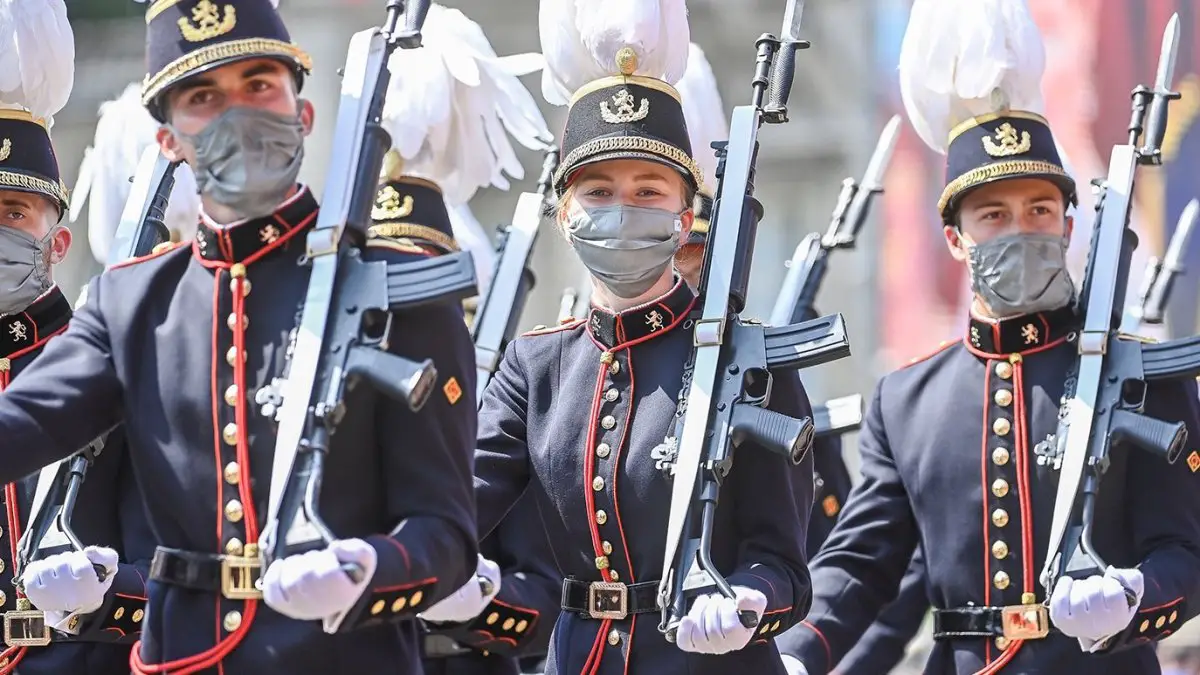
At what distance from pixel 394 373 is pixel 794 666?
2449 mm

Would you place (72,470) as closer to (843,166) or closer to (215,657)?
(215,657)

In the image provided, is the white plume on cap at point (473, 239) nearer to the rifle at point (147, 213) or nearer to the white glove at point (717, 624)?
the rifle at point (147, 213)

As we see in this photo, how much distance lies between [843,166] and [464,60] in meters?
15.0

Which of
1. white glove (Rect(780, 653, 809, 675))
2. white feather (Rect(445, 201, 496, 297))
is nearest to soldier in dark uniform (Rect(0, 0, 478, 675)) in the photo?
white glove (Rect(780, 653, 809, 675))

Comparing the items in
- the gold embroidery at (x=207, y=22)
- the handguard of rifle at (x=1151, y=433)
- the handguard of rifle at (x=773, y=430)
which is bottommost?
the handguard of rifle at (x=773, y=430)

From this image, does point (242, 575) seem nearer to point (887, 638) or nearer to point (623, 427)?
point (623, 427)

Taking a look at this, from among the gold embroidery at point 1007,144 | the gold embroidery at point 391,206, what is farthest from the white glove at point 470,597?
the gold embroidery at point 391,206

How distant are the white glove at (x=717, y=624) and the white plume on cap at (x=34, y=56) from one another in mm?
2941

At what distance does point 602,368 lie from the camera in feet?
21.6

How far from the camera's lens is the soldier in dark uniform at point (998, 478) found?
22.7ft

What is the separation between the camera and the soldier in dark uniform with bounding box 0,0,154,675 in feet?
21.9

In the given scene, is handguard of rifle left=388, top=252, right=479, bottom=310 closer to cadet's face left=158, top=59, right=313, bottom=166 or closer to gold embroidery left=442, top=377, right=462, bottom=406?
gold embroidery left=442, top=377, right=462, bottom=406

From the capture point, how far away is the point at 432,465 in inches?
203

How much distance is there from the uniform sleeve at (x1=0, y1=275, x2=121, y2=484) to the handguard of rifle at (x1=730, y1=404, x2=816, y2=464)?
170cm
